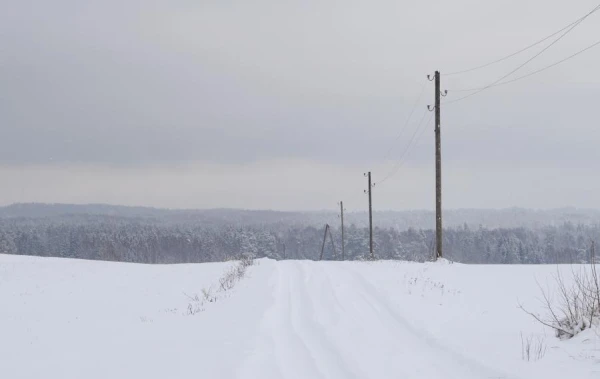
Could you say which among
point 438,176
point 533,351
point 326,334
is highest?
point 438,176

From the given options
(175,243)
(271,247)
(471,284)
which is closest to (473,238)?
(271,247)

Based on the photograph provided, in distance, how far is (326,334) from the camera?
7336 mm

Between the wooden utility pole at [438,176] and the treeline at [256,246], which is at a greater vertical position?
the wooden utility pole at [438,176]

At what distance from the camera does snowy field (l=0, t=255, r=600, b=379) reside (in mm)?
5441

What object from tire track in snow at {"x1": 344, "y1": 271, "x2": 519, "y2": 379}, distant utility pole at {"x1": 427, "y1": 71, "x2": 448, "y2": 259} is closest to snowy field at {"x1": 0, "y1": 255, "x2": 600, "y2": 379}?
tire track in snow at {"x1": 344, "y1": 271, "x2": 519, "y2": 379}

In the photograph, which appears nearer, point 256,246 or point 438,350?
point 438,350

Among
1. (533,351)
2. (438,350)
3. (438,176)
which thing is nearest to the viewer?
(533,351)

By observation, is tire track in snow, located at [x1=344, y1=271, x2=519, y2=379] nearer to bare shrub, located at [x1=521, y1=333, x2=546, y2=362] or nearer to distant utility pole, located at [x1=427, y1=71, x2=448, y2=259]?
bare shrub, located at [x1=521, y1=333, x2=546, y2=362]

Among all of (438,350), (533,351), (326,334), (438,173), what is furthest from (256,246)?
(533,351)

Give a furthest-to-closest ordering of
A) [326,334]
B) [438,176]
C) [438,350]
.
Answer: [438,176] → [326,334] → [438,350]

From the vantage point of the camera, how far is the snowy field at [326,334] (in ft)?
17.9

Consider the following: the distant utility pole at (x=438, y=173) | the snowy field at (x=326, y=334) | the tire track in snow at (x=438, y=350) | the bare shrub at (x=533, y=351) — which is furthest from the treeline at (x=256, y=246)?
the bare shrub at (x=533, y=351)

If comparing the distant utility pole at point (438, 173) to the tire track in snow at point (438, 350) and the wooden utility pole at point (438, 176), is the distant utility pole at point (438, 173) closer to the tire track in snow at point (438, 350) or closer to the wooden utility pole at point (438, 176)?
the wooden utility pole at point (438, 176)

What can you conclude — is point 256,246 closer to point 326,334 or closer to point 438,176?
point 438,176
